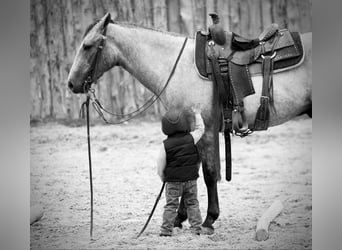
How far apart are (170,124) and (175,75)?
0.32 metres

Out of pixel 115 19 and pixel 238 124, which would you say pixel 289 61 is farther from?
pixel 115 19

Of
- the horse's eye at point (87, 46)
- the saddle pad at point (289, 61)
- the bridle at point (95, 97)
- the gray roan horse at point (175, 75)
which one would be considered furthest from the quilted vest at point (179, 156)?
the horse's eye at point (87, 46)

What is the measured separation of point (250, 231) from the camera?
10.4 feet

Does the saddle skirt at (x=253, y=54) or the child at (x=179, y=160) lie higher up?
the saddle skirt at (x=253, y=54)

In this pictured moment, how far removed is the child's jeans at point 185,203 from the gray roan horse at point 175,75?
58 mm

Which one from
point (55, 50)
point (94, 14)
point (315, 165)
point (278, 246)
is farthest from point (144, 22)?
point (278, 246)

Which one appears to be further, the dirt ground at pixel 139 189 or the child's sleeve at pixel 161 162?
the dirt ground at pixel 139 189

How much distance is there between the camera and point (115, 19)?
10.4ft

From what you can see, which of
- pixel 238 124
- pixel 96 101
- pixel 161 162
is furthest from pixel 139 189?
pixel 238 124

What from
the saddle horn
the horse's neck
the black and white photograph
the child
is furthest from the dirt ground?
the saddle horn

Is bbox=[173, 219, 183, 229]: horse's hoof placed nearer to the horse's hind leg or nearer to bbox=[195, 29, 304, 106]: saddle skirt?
the horse's hind leg

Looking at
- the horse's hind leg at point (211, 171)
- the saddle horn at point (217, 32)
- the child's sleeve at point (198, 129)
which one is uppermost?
the saddle horn at point (217, 32)

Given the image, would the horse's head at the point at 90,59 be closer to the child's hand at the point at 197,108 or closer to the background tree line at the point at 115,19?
the background tree line at the point at 115,19

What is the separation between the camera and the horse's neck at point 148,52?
121 inches
